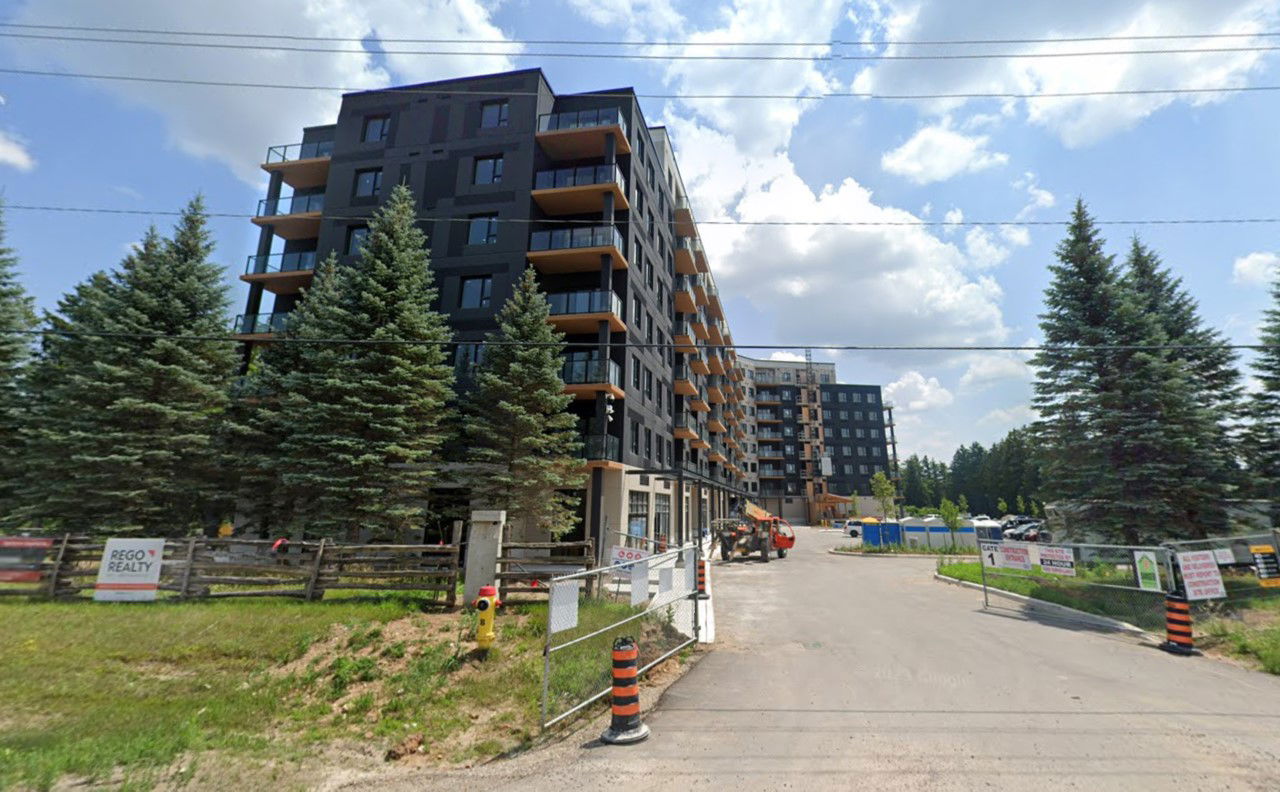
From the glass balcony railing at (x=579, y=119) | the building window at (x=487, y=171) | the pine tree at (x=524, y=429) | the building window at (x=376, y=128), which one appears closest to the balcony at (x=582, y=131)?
the glass balcony railing at (x=579, y=119)

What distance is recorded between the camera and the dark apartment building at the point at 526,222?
25375 millimetres

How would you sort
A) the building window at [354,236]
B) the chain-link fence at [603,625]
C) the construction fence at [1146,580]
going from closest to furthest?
the chain-link fence at [603,625] < the construction fence at [1146,580] < the building window at [354,236]

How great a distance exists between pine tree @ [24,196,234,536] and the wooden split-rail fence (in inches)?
279

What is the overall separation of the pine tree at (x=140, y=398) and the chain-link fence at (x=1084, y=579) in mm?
26435

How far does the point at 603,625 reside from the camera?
9.93 metres

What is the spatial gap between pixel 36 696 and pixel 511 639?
6536mm

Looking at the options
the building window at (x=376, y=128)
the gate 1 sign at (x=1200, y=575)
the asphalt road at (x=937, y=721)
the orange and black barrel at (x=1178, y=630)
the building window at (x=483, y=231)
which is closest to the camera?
the asphalt road at (x=937, y=721)

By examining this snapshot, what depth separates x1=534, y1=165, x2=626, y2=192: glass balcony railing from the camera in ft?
86.1

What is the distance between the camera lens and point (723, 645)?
11.0 meters

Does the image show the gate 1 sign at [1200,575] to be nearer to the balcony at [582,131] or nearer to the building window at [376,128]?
the balcony at [582,131]

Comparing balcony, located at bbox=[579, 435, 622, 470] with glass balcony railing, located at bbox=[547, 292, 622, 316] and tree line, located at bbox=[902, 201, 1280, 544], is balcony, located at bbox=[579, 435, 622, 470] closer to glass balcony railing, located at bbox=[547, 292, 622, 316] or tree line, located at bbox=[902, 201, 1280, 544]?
glass balcony railing, located at bbox=[547, 292, 622, 316]

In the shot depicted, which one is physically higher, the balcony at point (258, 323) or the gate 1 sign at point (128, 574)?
the balcony at point (258, 323)

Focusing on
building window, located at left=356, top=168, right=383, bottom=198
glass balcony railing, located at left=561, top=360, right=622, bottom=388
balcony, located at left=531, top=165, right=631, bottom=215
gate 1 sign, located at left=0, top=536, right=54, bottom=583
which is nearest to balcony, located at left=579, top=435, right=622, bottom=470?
→ glass balcony railing, located at left=561, top=360, right=622, bottom=388

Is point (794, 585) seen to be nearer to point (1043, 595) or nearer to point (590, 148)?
point (1043, 595)
